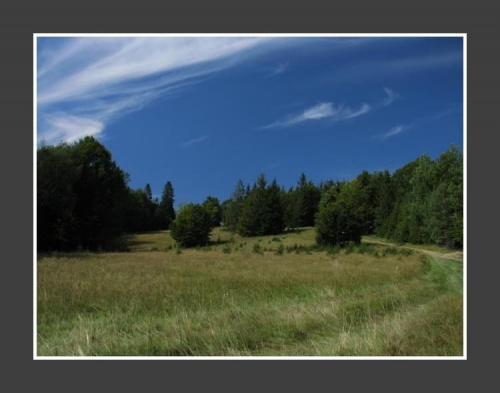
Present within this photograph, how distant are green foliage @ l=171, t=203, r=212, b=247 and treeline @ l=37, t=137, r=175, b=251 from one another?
0.86 m

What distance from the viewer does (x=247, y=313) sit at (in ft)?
17.0

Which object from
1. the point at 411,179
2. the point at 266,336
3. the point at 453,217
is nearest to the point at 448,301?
the point at 453,217

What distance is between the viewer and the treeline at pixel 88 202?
320 inches

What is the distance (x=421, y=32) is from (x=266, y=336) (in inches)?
190

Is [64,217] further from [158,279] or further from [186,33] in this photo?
[186,33]

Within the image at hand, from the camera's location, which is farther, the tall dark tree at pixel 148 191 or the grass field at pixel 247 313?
the tall dark tree at pixel 148 191

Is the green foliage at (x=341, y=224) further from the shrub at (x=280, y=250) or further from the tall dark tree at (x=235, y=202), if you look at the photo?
the tall dark tree at (x=235, y=202)

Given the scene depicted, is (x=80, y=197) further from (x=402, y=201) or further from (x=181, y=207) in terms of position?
(x=402, y=201)

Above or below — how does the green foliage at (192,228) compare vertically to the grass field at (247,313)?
above

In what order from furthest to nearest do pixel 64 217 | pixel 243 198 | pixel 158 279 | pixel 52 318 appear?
pixel 64 217
pixel 243 198
pixel 158 279
pixel 52 318

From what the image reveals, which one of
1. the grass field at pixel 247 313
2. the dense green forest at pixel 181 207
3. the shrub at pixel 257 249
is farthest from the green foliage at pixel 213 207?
the shrub at pixel 257 249

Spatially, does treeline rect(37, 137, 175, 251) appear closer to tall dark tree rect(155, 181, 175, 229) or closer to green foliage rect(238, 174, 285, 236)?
tall dark tree rect(155, 181, 175, 229)

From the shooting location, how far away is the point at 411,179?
863 cm

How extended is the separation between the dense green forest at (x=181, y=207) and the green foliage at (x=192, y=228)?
0.20 ft
